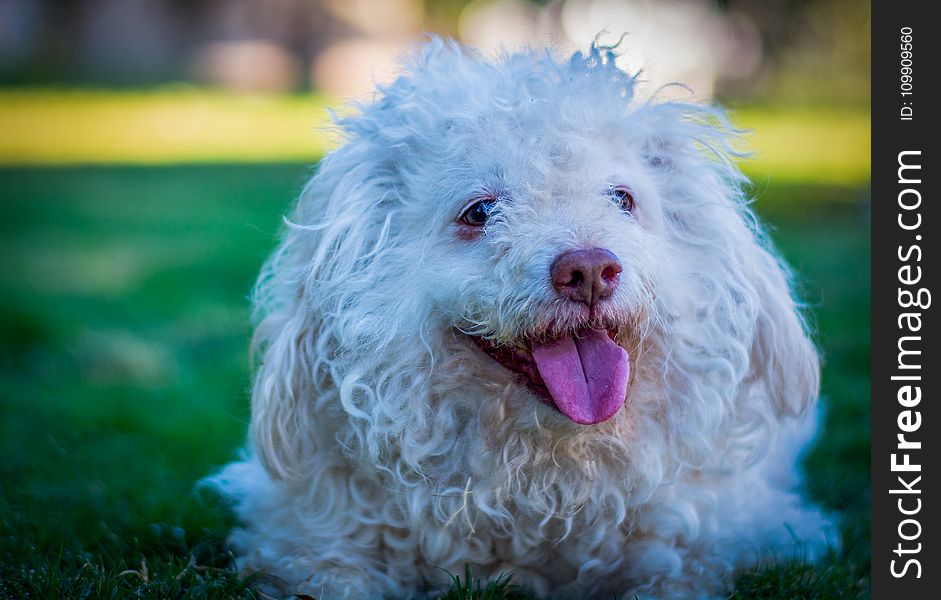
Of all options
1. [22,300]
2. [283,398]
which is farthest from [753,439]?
[22,300]

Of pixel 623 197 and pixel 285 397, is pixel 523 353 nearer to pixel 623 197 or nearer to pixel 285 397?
pixel 623 197

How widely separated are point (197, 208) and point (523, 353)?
24.9 feet

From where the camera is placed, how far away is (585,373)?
249 cm

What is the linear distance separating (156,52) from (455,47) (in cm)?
2142

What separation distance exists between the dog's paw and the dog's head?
1.03ft

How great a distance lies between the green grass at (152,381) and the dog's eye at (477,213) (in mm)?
896

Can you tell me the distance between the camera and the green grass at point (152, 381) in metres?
2.90

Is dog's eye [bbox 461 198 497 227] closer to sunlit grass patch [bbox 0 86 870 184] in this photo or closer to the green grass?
the green grass

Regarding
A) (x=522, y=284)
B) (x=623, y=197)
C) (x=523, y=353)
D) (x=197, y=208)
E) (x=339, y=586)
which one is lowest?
(x=339, y=586)

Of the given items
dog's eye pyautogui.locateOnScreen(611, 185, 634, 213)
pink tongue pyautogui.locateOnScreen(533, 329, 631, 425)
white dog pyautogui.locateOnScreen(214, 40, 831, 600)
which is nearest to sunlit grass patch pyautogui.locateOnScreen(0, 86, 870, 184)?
white dog pyautogui.locateOnScreen(214, 40, 831, 600)

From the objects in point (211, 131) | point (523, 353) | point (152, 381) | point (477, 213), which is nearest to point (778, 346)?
point (523, 353)

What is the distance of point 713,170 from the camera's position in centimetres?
291

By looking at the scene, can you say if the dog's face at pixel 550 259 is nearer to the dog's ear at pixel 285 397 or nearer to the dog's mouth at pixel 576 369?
the dog's mouth at pixel 576 369

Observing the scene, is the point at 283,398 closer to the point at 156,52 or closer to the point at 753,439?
the point at 753,439
